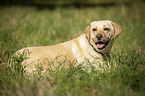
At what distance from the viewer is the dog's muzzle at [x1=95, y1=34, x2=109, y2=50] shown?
2.55 meters

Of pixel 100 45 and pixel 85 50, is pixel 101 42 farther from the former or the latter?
pixel 85 50

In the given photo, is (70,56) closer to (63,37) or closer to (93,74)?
(93,74)

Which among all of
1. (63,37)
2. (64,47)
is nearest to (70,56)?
(64,47)

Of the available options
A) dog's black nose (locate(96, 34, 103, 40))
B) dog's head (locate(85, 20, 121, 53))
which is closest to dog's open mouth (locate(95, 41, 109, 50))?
dog's head (locate(85, 20, 121, 53))

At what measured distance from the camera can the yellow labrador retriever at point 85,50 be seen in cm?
263

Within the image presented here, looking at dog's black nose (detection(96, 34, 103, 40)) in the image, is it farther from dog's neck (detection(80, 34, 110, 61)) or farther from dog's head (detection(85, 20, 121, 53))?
dog's neck (detection(80, 34, 110, 61))

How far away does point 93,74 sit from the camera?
237cm

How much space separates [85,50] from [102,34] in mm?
488

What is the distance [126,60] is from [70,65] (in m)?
1.12

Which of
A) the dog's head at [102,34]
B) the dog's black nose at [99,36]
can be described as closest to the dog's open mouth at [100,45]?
the dog's head at [102,34]

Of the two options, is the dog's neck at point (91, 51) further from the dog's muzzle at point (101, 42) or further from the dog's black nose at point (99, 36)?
the dog's black nose at point (99, 36)

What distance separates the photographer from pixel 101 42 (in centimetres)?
264

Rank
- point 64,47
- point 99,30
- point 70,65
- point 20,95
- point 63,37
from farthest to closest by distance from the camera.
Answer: point 63,37 → point 64,47 → point 99,30 → point 70,65 → point 20,95

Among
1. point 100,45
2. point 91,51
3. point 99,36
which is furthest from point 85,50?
point 99,36
